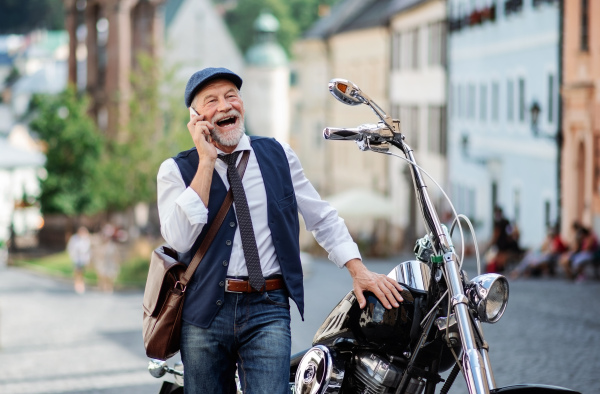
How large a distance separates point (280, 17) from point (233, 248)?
89.6 meters

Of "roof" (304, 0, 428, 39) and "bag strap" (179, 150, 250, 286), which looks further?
"roof" (304, 0, 428, 39)

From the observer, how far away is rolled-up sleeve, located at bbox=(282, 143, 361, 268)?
465 cm

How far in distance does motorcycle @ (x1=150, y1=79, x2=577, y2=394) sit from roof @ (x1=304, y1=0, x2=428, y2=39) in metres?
55.1

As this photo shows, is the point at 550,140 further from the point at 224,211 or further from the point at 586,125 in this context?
the point at 224,211

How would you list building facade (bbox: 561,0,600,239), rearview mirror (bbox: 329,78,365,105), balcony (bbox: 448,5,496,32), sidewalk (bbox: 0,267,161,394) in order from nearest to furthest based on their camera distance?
rearview mirror (bbox: 329,78,365,105), sidewalk (bbox: 0,267,161,394), building facade (bbox: 561,0,600,239), balcony (bbox: 448,5,496,32)

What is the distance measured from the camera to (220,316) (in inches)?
174

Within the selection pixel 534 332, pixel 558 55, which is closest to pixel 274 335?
pixel 534 332

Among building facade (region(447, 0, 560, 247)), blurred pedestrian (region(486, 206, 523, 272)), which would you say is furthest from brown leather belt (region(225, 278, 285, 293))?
building facade (region(447, 0, 560, 247))

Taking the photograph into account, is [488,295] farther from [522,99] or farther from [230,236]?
[522,99]

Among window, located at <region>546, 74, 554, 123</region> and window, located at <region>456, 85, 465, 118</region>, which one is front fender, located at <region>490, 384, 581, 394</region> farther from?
window, located at <region>456, 85, 465, 118</region>

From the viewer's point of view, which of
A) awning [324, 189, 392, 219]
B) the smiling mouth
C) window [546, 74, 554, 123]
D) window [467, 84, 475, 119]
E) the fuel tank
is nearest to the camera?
the fuel tank

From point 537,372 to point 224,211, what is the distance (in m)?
5.77

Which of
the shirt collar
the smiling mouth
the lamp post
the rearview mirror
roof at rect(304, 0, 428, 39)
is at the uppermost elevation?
roof at rect(304, 0, 428, 39)

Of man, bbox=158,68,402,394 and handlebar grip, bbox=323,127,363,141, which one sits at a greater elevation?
handlebar grip, bbox=323,127,363,141
